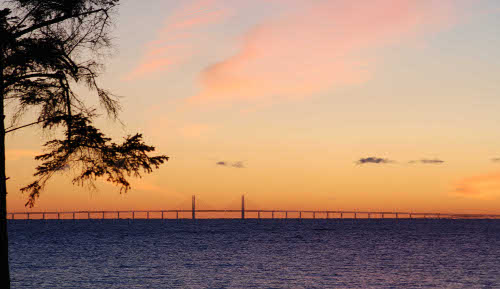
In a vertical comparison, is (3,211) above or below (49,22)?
below

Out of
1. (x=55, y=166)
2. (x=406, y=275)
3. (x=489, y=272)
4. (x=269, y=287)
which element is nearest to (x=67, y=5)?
(x=55, y=166)

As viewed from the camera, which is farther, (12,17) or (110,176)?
(110,176)

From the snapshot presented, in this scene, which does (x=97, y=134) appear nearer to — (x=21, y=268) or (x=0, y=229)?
(x=0, y=229)

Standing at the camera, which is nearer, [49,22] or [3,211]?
[3,211]

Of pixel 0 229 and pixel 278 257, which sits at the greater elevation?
pixel 0 229

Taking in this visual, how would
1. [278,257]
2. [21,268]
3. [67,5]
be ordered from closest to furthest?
1. [67,5]
2. [21,268]
3. [278,257]

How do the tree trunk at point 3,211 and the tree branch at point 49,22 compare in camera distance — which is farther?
the tree branch at point 49,22

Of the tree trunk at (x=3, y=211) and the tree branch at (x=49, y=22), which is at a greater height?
the tree branch at (x=49, y=22)

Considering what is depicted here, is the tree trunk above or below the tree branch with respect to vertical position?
below

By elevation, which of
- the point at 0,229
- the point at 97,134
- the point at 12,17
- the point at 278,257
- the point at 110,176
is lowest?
the point at 278,257

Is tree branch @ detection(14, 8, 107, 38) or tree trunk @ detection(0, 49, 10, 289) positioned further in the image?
tree branch @ detection(14, 8, 107, 38)

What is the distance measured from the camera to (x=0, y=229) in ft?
59.7

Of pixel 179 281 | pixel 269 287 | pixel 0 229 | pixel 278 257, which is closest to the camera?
pixel 0 229

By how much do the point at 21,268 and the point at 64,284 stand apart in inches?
727
